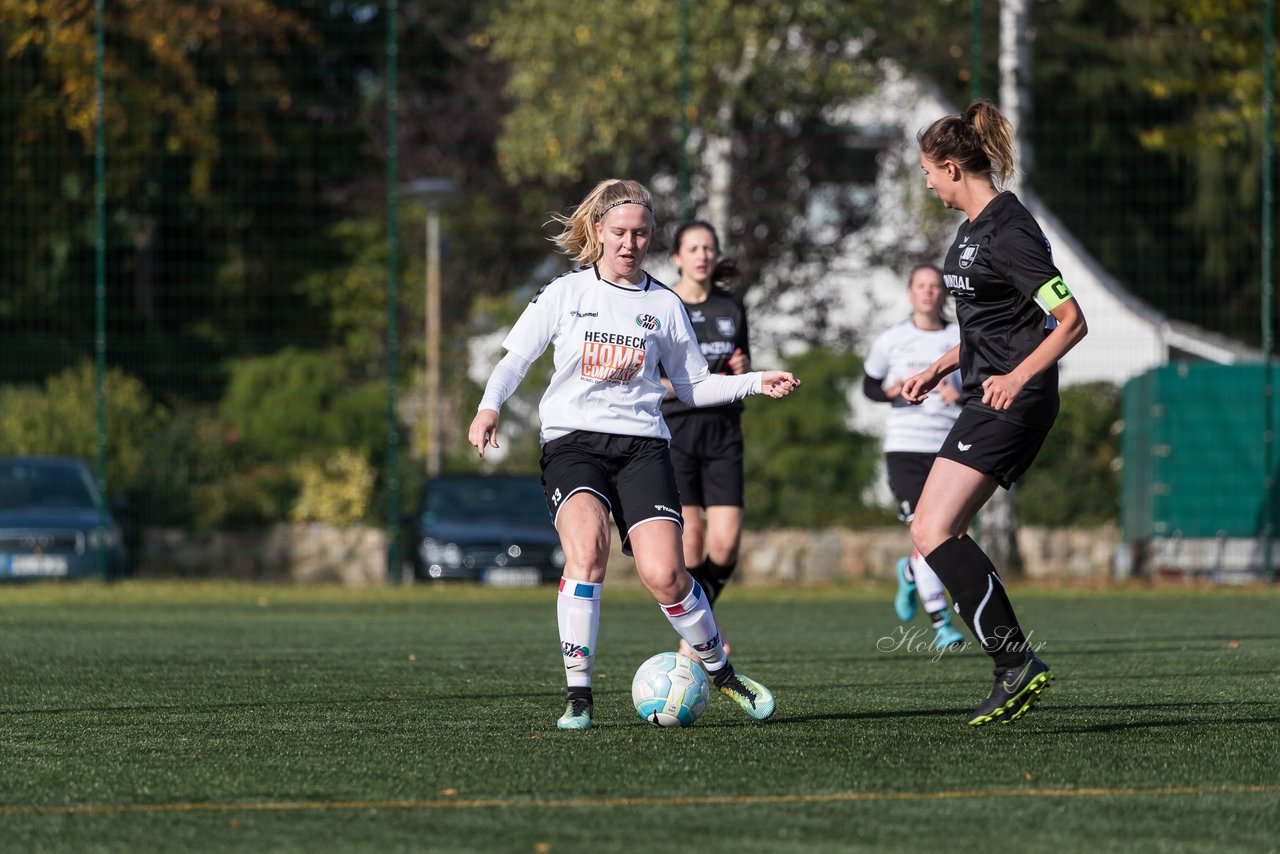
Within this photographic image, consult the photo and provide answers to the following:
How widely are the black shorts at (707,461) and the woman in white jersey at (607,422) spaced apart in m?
2.34

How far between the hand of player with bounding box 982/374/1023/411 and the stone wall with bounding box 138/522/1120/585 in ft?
44.5

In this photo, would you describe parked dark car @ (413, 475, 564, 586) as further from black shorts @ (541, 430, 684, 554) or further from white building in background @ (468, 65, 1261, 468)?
black shorts @ (541, 430, 684, 554)

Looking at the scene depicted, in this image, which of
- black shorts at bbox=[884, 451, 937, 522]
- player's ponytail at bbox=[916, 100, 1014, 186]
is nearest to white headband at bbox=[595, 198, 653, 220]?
player's ponytail at bbox=[916, 100, 1014, 186]

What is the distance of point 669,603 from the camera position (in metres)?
6.89

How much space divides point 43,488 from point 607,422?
517 inches

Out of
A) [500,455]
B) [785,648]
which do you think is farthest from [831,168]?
[785,648]

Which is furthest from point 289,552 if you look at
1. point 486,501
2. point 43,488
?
point 43,488

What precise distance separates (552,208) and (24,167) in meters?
7.43

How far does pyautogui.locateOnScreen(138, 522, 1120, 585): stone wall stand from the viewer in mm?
20172

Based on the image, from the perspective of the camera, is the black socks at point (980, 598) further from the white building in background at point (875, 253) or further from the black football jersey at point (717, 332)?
the white building in background at point (875, 253)

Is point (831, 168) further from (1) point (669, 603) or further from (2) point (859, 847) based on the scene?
(2) point (859, 847)

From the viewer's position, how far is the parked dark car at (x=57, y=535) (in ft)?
59.8

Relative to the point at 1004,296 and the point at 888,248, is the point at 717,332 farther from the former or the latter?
the point at 888,248

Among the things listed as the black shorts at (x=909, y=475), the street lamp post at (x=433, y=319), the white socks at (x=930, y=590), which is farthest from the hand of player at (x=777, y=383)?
the street lamp post at (x=433, y=319)
